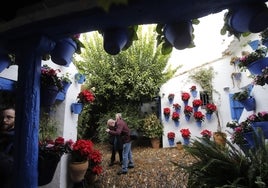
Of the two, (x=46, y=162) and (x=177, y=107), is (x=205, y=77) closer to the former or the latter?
(x=177, y=107)

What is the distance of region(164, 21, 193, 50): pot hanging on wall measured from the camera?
1686 millimetres

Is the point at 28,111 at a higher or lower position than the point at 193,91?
lower

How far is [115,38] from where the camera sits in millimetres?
1750

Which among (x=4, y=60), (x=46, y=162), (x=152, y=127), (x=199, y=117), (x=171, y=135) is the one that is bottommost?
(x=46, y=162)

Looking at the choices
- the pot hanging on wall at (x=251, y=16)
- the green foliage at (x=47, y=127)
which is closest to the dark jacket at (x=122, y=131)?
the green foliage at (x=47, y=127)

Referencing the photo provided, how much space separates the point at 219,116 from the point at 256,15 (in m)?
8.33

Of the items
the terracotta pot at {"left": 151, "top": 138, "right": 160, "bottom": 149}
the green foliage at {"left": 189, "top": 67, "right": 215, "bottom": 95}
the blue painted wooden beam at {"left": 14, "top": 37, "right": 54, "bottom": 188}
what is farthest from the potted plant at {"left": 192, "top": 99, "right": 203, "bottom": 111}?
the blue painted wooden beam at {"left": 14, "top": 37, "right": 54, "bottom": 188}

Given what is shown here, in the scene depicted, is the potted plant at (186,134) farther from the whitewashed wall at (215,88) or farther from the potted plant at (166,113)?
the potted plant at (166,113)

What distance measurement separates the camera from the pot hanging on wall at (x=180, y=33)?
5.53ft

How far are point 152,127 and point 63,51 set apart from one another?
26.7 ft

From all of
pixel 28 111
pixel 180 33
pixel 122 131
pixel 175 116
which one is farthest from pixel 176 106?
pixel 28 111

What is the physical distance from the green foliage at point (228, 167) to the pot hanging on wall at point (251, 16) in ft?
3.29

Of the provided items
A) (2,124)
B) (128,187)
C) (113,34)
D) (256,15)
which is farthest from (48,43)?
(128,187)

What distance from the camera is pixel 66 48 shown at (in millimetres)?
2035
